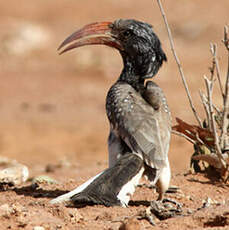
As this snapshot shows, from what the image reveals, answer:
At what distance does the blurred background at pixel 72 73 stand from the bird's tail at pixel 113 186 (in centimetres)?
338

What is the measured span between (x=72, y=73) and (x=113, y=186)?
12968 mm

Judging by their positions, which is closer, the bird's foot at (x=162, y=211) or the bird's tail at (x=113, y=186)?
the bird's foot at (x=162, y=211)

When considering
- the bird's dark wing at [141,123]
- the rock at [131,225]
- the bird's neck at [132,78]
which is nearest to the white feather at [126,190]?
the bird's dark wing at [141,123]

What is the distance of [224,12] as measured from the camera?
81.2 ft

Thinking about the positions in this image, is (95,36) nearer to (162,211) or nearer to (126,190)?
(126,190)

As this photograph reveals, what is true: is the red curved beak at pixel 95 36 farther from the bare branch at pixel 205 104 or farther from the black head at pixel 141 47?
the bare branch at pixel 205 104

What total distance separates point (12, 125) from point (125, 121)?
878 cm

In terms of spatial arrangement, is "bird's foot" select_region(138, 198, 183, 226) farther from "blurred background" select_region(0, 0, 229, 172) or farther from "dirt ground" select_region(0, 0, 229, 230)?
"blurred background" select_region(0, 0, 229, 172)

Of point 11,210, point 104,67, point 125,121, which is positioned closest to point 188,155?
point 125,121

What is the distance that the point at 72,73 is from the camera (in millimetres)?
17250

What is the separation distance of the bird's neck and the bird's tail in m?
0.80

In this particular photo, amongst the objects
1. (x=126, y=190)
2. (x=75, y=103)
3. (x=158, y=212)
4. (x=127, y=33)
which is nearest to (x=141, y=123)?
(x=126, y=190)

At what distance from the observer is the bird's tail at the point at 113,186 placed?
4.44 metres

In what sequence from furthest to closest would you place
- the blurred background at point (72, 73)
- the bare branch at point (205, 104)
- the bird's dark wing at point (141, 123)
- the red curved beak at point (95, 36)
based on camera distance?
the blurred background at point (72, 73) < the bare branch at point (205, 104) < the red curved beak at point (95, 36) < the bird's dark wing at point (141, 123)
